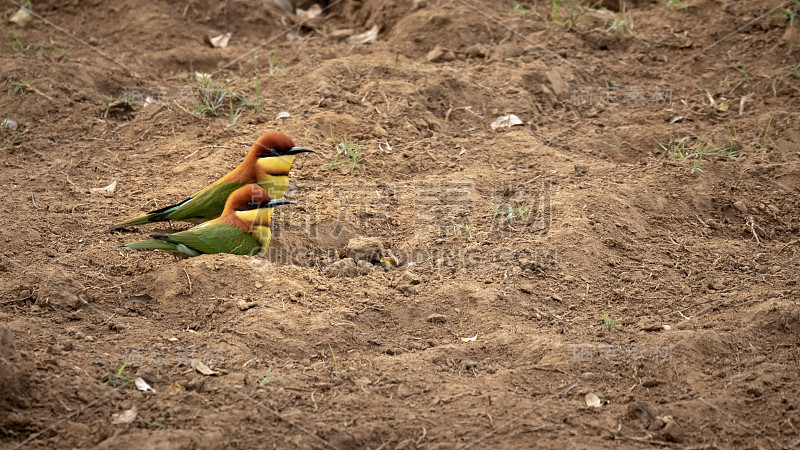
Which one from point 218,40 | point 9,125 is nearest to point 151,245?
point 9,125

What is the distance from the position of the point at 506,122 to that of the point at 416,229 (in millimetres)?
1282

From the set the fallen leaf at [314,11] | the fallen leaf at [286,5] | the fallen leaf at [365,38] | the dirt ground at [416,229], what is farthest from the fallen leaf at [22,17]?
the fallen leaf at [365,38]

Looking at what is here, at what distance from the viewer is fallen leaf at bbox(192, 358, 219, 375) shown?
275cm

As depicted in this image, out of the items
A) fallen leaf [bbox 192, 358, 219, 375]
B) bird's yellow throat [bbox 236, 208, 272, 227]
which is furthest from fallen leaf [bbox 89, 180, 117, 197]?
fallen leaf [bbox 192, 358, 219, 375]

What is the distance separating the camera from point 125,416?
252cm

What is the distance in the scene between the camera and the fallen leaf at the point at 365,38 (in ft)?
18.8

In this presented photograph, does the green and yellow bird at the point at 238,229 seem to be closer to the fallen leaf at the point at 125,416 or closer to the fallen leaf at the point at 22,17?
the fallen leaf at the point at 125,416

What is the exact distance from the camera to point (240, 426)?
251 cm

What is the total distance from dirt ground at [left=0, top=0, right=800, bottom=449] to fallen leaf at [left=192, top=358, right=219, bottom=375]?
0.02 meters

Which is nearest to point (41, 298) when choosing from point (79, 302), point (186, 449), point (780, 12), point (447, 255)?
point (79, 302)

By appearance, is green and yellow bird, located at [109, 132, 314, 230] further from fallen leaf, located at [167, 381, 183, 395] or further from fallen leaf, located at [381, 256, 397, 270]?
fallen leaf, located at [167, 381, 183, 395]

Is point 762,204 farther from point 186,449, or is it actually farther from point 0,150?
point 0,150

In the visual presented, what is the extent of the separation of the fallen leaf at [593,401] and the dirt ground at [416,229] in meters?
0.03

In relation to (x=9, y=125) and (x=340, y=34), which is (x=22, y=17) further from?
(x=340, y=34)
